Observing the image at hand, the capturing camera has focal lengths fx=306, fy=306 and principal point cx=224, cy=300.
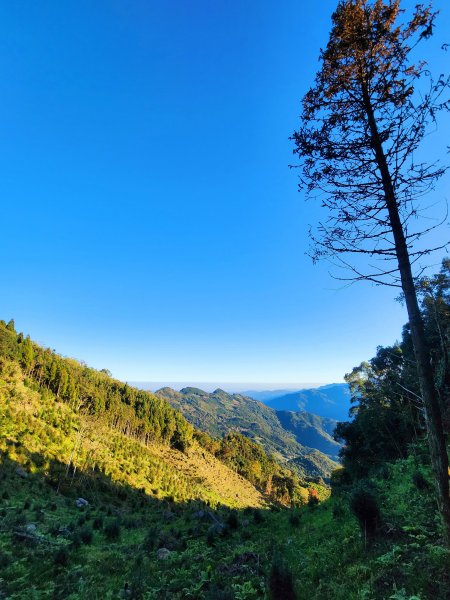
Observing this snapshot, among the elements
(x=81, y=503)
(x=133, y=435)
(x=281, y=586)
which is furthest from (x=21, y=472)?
(x=133, y=435)

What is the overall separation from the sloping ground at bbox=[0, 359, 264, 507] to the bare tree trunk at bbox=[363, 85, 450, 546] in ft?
120

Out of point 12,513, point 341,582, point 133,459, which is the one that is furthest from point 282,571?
point 133,459

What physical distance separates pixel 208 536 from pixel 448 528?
12.5 m

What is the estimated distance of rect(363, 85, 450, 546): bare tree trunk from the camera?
5816 millimetres

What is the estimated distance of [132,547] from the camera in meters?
14.9

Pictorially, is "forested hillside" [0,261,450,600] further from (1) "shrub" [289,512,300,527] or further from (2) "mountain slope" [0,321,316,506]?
(2) "mountain slope" [0,321,316,506]

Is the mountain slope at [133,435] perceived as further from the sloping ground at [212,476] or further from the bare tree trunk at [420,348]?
the bare tree trunk at [420,348]

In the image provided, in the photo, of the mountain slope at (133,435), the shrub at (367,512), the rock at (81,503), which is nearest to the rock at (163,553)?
the shrub at (367,512)

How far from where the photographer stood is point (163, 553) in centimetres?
1322

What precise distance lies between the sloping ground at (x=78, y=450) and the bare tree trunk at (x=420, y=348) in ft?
120

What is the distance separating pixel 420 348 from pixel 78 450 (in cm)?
4720

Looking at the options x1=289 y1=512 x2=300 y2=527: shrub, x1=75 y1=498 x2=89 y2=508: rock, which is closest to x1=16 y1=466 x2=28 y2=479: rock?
x1=75 y1=498 x2=89 y2=508: rock

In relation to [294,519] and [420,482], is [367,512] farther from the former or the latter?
[294,519]

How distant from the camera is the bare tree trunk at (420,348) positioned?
19.1 feet
